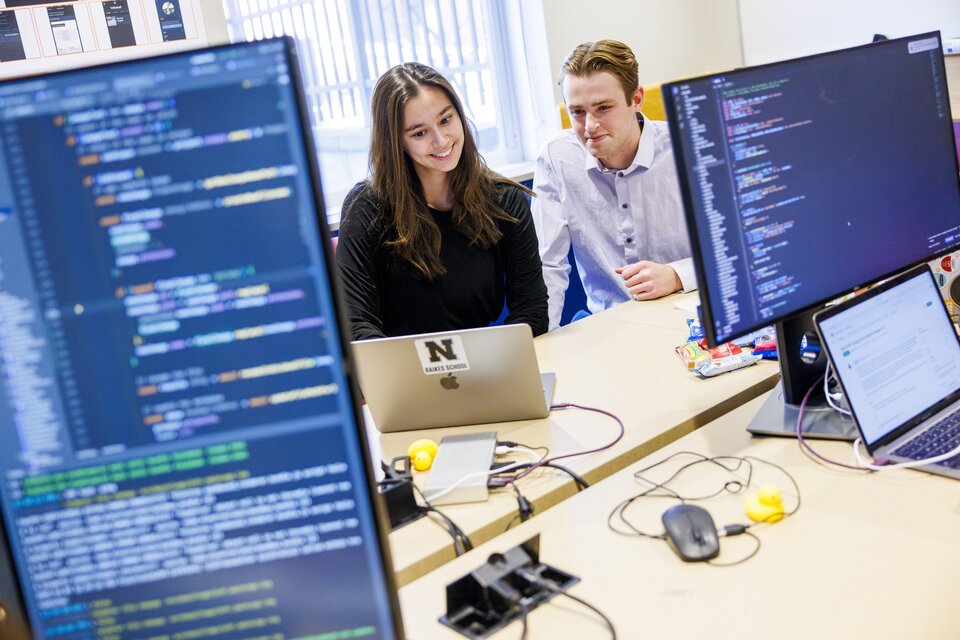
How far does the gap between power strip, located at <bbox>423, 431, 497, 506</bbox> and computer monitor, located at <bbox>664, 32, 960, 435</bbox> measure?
382 mm

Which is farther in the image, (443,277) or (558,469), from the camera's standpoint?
(443,277)

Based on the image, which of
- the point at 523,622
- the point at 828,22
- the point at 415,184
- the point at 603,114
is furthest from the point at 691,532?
the point at 828,22

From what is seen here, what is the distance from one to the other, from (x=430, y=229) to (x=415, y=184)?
0.13m

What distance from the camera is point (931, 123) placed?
4.51ft

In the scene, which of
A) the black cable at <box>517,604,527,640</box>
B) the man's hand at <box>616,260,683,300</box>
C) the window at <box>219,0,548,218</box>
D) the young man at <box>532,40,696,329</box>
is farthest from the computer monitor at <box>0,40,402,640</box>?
the window at <box>219,0,548,218</box>

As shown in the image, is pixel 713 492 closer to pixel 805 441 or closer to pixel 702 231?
pixel 805 441

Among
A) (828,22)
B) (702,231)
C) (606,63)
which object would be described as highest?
(828,22)

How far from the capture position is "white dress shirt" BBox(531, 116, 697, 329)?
2.45 m

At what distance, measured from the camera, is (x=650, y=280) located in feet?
7.01

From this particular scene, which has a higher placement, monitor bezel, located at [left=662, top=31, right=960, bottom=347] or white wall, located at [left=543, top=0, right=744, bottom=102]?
white wall, located at [left=543, top=0, right=744, bottom=102]

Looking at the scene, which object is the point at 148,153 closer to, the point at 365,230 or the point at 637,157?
the point at 365,230

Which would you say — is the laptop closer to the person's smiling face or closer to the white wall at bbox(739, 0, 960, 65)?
the person's smiling face

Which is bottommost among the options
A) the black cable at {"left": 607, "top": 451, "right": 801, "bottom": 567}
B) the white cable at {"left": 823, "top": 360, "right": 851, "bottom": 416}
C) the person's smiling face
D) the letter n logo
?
the black cable at {"left": 607, "top": 451, "right": 801, "bottom": 567}

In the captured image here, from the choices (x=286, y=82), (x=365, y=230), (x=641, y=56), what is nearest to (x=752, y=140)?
(x=286, y=82)
